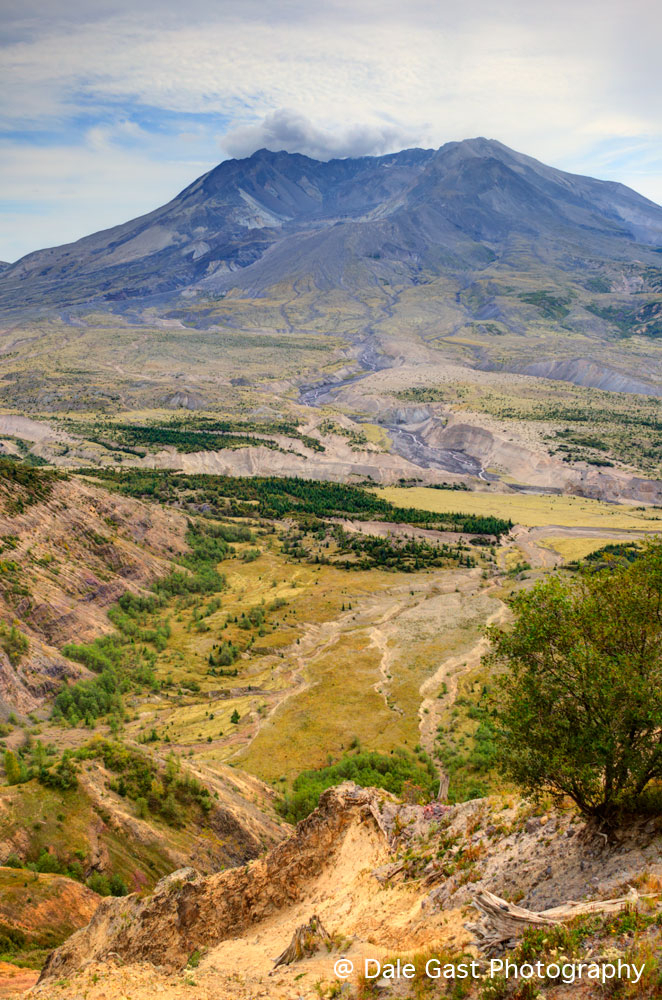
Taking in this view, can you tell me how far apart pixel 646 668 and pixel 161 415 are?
461ft

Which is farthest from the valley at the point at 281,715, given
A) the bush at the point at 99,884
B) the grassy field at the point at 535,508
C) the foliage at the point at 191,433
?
the foliage at the point at 191,433

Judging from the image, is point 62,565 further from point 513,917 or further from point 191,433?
point 191,433

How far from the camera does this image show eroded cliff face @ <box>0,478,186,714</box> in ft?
114

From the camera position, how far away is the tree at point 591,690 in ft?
38.4

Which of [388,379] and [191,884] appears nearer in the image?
[191,884]

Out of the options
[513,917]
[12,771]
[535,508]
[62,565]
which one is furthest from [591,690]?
[535,508]

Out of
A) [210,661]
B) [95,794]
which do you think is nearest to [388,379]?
[210,661]

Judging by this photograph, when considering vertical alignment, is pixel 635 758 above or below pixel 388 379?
below

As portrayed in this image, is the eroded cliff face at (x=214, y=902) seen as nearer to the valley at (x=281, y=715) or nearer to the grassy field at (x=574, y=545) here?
the valley at (x=281, y=715)

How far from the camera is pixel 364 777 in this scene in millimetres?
29391

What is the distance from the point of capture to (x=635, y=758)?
11.6 meters

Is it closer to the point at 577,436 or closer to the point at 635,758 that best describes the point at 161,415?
the point at 577,436

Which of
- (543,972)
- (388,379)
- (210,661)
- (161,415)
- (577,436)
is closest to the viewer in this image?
(543,972)

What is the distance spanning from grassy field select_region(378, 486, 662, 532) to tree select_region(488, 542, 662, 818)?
238 feet
